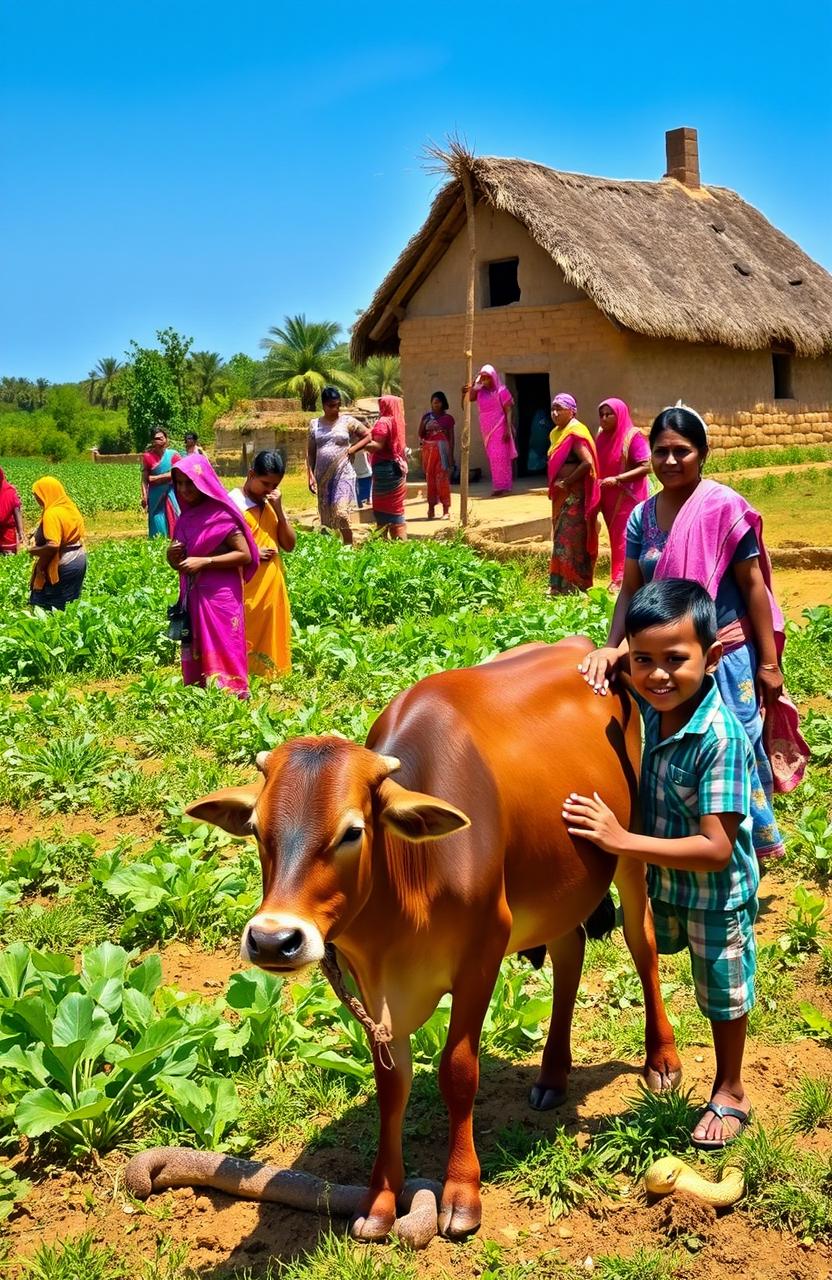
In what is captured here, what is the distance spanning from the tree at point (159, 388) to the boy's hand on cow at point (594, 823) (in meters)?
46.8

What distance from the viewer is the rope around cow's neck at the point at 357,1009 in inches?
118

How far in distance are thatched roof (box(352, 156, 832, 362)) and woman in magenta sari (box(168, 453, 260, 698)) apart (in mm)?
12116

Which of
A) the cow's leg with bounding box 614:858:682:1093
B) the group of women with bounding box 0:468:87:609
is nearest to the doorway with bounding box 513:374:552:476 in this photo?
the group of women with bounding box 0:468:87:609

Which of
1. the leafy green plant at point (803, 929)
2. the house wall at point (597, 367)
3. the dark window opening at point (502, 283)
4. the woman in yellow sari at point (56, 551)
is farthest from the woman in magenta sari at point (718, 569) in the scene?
the dark window opening at point (502, 283)

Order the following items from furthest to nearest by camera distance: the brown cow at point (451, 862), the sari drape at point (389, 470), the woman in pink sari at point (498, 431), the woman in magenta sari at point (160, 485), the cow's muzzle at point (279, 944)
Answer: the woman in pink sari at point (498, 431)
the woman in magenta sari at point (160, 485)
the sari drape at point (389, 470)
the brown cow at point (451, 862)
the cow's muzzle at point (279, 944)

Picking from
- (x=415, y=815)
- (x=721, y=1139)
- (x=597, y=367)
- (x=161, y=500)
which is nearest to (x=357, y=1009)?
(x=415, y=815)

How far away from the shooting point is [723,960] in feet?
10.9

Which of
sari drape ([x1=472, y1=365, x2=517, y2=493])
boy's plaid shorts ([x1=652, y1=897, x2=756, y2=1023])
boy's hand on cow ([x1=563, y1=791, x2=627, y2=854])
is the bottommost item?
boy's plaid shorts ([x1=652, y1=897, x2=756, y2=1023])

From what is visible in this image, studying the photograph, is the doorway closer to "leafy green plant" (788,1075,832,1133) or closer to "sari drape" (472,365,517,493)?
"sari drape" (472,365,517,493)

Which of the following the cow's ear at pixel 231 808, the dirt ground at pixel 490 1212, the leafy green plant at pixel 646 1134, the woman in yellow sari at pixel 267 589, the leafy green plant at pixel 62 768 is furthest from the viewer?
the woman in yellow sari at pixel 267 589

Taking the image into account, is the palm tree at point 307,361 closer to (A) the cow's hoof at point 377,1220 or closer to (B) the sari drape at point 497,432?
(B) the sari drape at point 497,432

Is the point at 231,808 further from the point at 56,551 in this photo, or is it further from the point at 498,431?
the point at 498,431

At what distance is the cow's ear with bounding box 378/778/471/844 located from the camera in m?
2.76

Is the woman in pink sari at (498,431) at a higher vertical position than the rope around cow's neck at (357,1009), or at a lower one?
higher
